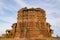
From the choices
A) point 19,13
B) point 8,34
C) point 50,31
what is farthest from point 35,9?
point 8,34

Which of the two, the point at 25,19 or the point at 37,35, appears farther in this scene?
the point at 25,19

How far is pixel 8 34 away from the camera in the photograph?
110 feet

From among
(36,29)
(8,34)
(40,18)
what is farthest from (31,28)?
(8,34)

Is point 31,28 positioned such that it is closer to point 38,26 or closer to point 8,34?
point 38,26

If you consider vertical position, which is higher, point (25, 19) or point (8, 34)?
point (25, 19)

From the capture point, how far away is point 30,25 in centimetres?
3284

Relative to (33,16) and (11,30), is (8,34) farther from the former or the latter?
(33,16)

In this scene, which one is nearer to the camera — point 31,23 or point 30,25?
point 30,25

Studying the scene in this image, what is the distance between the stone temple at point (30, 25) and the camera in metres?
31.9

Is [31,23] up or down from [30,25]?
up

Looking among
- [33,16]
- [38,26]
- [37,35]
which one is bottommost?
[37,35]

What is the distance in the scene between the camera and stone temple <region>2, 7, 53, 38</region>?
31.9 metres

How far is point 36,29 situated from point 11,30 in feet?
20.4

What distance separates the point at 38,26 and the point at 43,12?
147 inches
